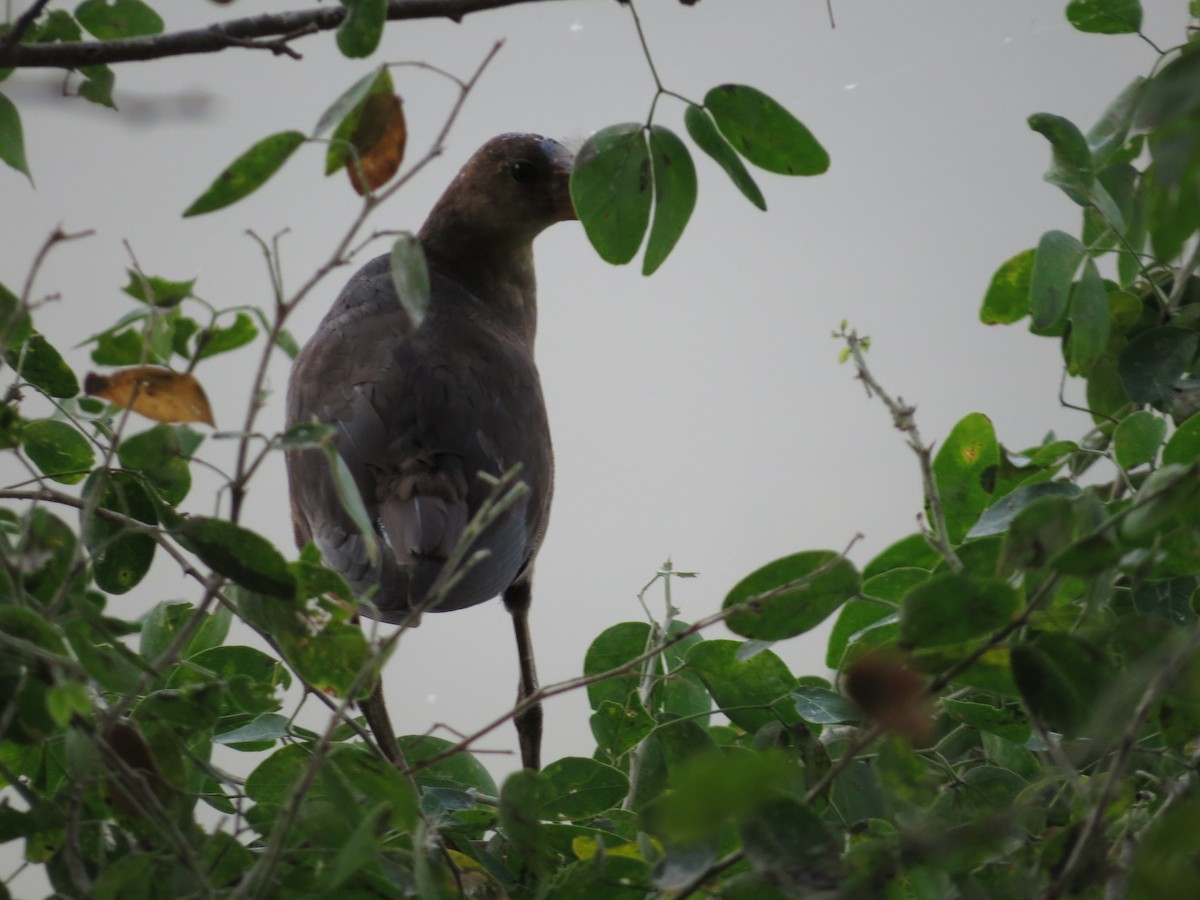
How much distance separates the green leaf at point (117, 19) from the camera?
859mm

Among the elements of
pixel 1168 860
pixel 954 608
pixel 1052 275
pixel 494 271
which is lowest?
pixel 1168 860

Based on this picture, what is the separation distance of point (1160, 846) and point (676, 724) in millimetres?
433

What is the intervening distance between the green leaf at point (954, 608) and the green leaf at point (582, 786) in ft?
1.09

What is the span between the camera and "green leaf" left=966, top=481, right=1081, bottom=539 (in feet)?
2.43

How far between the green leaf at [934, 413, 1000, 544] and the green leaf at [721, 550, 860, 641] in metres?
0.34

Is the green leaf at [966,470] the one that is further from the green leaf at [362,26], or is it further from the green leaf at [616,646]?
the green leaf at [362,26]

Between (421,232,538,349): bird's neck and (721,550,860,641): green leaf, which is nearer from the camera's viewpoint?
(721,550,860,641): green leaf

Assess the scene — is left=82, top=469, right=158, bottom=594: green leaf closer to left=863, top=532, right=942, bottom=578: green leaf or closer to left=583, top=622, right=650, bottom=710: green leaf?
left=583, top=622, right=650, bottom=710: green leaf

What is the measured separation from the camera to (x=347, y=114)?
64cm

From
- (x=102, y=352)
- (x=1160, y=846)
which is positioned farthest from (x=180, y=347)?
(x=1160, y=846)

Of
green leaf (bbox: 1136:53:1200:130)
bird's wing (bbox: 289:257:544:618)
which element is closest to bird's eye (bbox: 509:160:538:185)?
bird's wing (bbox: 289:257:544:618)

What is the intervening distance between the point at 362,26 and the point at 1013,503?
18.6 inches

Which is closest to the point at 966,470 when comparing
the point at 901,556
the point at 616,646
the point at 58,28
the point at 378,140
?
the point at 901,556

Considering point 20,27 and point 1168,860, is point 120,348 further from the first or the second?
point 1168,860
